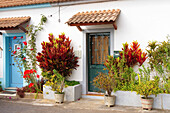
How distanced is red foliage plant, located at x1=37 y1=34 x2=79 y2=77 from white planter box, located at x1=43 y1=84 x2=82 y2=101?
73 cm

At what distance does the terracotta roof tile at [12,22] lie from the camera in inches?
377

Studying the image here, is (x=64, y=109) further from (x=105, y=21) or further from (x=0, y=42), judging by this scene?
(x=0, y=42)

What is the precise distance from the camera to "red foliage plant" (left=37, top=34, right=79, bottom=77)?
28.5 ft

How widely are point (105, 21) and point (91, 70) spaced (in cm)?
231

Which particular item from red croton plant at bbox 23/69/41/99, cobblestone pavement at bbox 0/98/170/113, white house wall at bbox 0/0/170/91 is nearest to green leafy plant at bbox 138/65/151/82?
white house wall at bbox 0/0/170/91

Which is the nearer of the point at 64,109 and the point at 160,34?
the point at 64,109

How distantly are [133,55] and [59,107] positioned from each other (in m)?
3.26

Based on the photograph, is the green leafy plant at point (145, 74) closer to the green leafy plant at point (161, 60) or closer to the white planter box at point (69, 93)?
the green leafy plant at point (161, 60)

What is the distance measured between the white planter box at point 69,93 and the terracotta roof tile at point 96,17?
2.54 metres

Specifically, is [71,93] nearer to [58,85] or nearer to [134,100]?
[58,85]

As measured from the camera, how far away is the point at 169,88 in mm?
7270

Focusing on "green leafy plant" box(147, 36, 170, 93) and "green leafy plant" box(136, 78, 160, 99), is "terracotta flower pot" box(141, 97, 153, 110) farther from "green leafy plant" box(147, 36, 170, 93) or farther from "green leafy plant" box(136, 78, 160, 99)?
"green leafy plant" box(147, 36, 170, 93)

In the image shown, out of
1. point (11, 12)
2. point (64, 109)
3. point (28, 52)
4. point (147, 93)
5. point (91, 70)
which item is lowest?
point (64, 109)

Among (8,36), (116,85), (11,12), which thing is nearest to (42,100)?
(116,85)
